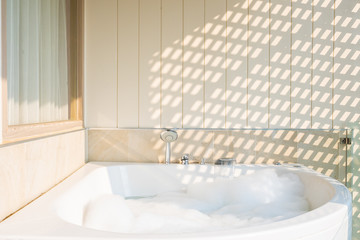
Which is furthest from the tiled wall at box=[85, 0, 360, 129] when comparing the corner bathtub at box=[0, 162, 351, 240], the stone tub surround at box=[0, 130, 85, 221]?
the stone tub surround at box=[0, 130, 85, 221]

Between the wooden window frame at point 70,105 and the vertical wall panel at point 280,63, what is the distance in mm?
1382

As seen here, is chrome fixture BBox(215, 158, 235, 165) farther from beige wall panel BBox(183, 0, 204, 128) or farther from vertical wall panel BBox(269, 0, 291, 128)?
vertical wall panel BBox(269, 0, 291, 128)

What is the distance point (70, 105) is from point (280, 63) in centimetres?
153

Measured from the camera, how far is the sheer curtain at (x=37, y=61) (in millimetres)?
1509

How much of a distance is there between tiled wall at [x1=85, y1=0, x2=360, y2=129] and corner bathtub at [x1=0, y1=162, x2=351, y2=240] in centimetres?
38

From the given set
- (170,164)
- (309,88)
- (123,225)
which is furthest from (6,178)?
(309,88)

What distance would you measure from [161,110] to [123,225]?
1.11 meters

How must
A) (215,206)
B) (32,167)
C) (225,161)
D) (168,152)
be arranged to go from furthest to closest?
(168,152) < (225,161) < (215,206) < (32,167)

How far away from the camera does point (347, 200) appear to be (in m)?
1.40

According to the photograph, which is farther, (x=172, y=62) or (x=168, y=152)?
(x=172, y=62)

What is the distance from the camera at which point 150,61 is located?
8.27ft

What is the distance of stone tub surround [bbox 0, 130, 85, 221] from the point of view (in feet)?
4.15

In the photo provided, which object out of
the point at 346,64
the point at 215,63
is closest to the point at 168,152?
the point at 215,63

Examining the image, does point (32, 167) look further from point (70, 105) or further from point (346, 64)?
point (346, 64)
